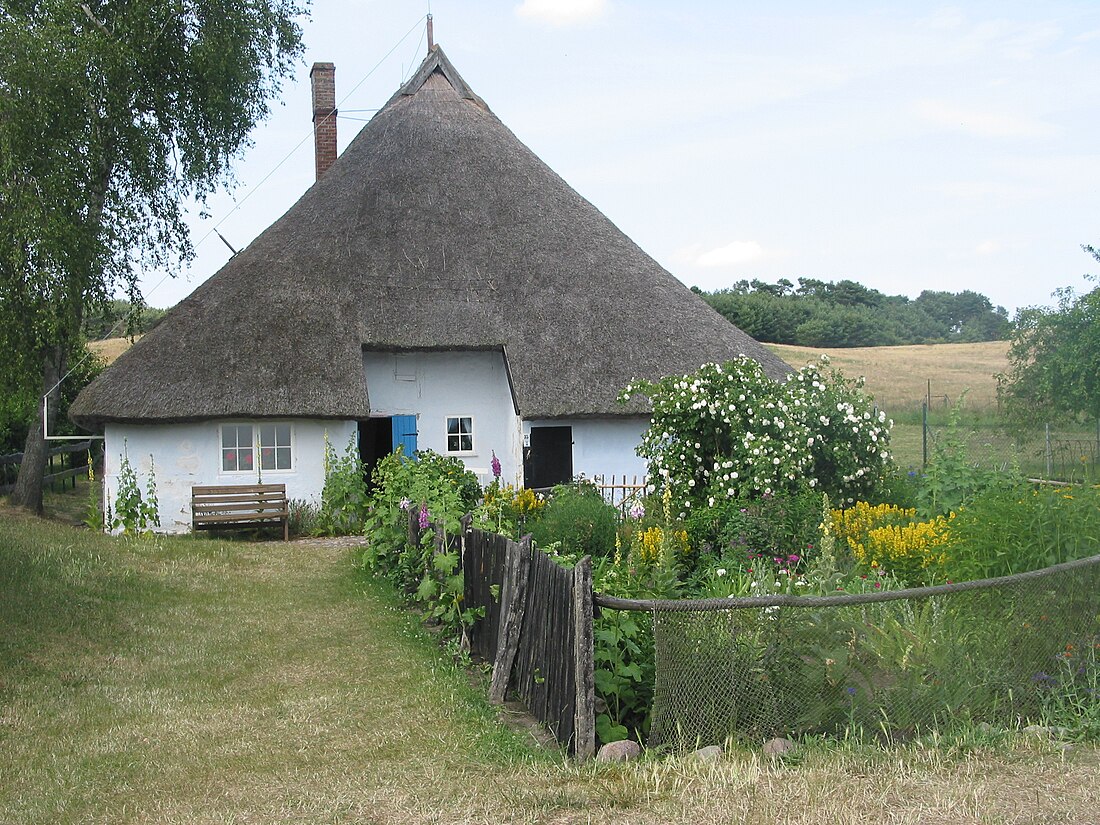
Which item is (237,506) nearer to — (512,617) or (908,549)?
(512,617)

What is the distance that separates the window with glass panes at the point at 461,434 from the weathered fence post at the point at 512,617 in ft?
36.6

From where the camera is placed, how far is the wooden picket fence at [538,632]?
602cm

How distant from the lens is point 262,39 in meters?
20.2

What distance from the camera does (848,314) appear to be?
62000mm

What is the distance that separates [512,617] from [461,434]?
11336mm

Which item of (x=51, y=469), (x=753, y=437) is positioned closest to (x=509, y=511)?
(x=753, y=437)

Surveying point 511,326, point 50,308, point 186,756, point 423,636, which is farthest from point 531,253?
point 186,756

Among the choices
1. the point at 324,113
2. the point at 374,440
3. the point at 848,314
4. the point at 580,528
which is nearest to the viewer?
the point at 580,528

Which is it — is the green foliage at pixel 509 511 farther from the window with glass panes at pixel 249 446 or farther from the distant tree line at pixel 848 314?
the distant tree line at pixel 848 314

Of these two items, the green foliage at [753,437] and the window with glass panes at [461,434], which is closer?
the green foliage at [753,437]

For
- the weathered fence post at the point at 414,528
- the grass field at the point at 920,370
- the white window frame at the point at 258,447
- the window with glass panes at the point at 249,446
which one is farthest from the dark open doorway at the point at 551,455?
→ the grass field at the point at 920,370

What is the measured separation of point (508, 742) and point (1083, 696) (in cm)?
326

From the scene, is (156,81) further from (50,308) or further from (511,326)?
(511,326)

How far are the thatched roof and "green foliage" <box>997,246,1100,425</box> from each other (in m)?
8.46
